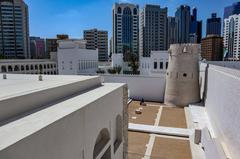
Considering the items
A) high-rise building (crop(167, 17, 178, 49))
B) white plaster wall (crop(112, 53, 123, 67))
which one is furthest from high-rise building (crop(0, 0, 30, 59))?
high-rise building (crop(167, 17, 178, 49))

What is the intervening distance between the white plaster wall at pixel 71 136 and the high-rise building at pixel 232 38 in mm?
60815

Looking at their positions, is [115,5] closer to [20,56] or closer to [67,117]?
[20,56]

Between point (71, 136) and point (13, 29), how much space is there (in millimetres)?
64509

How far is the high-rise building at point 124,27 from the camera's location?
7419cm

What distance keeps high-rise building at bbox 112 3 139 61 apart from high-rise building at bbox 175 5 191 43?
3380 cm

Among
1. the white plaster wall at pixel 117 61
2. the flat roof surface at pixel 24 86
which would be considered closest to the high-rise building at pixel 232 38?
the white plaster wall at pixel 117 61

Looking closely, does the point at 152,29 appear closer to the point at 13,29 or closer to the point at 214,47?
the point at 214,47

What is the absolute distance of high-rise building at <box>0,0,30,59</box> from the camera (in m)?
58.0

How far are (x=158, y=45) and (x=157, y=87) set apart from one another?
55.0m

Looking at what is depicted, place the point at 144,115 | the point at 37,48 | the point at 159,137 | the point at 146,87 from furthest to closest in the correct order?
the point at 37,48 → the point at 146,87 → the point at 144,115 → the point at 159,137

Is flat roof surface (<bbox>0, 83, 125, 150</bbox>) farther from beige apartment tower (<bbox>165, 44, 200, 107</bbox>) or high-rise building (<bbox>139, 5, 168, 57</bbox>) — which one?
high-rise building (<bbox>139, 5, 168, 57</bbox>)

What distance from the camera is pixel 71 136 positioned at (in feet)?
15.8

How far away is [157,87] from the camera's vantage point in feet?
77.5

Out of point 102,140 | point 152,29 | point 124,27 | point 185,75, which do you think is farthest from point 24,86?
point 152,29
